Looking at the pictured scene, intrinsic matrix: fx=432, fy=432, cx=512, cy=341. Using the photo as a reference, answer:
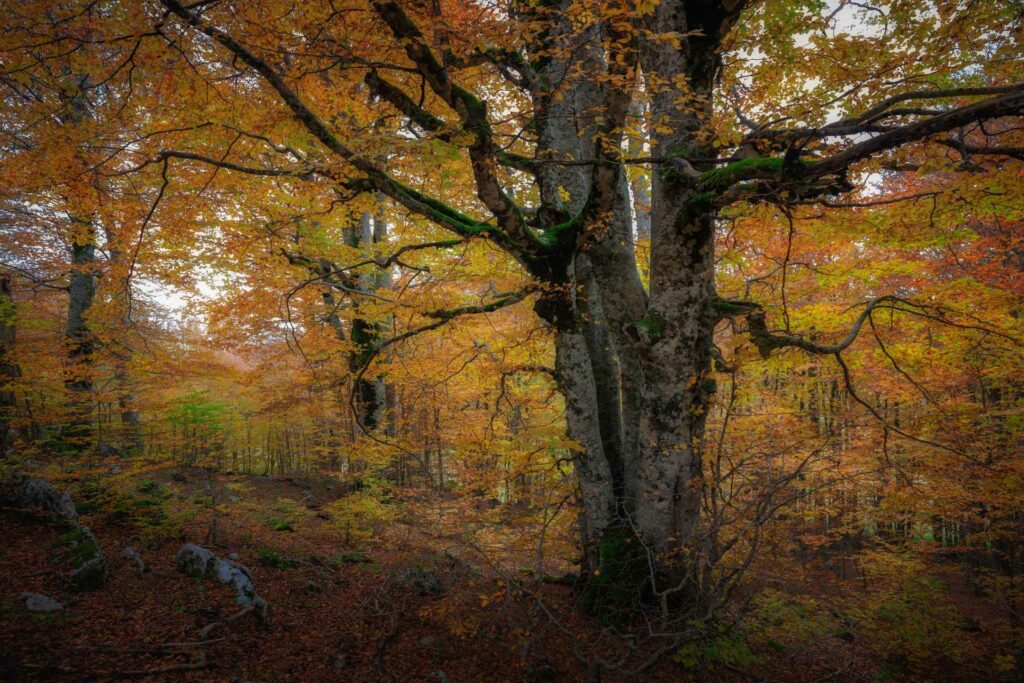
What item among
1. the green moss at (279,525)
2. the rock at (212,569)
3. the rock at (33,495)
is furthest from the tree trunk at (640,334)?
the rock at (33,495)

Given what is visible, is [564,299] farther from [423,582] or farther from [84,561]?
[84,561]

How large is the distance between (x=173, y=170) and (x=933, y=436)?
14071 mm

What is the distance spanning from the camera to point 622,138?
5125 mm

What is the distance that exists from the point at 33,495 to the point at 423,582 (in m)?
5.47

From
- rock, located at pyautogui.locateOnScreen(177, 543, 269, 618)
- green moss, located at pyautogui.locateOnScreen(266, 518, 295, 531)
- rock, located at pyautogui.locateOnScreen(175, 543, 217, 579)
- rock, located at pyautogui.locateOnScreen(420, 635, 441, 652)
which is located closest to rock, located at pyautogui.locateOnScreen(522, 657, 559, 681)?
rock, located at pyautogui.locateOnScreen(420, 635, 441, 652)

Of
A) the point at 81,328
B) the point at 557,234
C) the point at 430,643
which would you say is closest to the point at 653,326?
the point at 557,234

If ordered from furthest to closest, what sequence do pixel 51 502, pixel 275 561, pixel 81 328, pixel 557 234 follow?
pixel 81 328 < pixel 275 561 < pixel 51 502 < pixel 557 234

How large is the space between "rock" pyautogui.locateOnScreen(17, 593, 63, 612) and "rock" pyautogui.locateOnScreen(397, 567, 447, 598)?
3.78 m

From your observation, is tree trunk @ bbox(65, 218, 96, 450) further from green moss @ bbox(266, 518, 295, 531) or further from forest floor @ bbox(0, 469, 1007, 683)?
green moss @ bbox(266, 518, 295, 531)

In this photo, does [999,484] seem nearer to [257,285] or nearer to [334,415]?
[257,285]

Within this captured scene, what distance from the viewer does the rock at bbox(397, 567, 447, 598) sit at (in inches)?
253

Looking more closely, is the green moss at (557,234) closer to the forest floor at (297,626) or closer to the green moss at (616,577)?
the forest floor at (297,626)

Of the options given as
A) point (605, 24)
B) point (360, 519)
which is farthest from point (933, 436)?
point (360, 519)

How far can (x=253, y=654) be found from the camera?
14.3 feet
